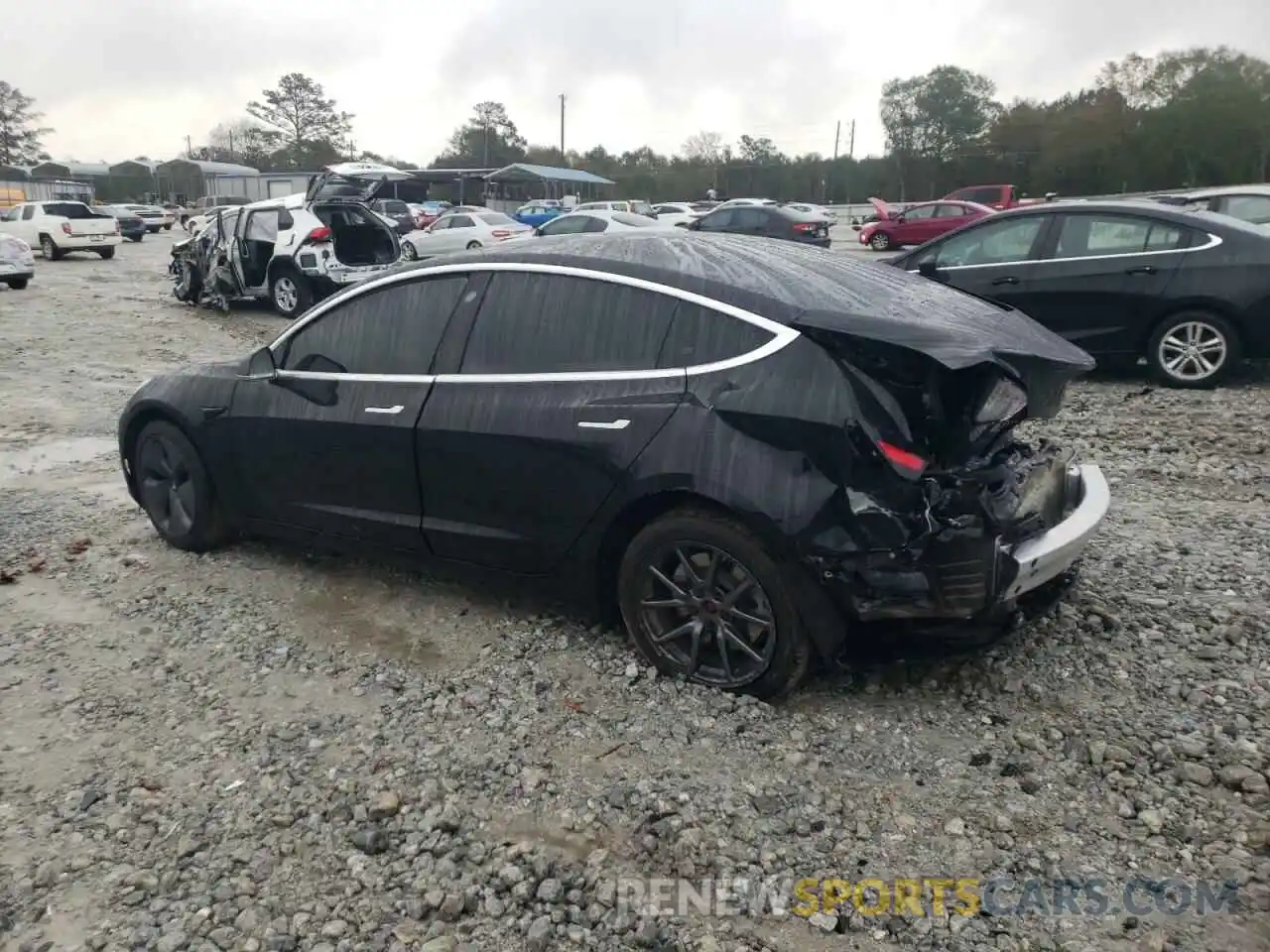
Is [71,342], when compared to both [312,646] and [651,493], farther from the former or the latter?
[651,493]

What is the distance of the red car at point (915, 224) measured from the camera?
28203mm

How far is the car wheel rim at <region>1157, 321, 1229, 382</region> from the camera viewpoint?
771 centimetres

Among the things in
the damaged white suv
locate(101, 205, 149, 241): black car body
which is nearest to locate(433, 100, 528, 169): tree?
locate(101, 205, 149, 241): black car body

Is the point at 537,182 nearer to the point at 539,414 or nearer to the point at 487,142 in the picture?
the point at 487,142

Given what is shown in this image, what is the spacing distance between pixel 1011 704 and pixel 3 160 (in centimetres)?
8720

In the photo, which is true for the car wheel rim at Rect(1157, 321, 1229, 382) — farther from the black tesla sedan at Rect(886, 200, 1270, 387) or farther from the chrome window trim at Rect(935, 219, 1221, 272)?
the chrome window trim at Rect(935, 219, 1221, 272)

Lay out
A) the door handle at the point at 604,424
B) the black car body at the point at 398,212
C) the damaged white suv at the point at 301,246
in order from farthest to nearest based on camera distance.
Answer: the black car body at the point at 398,212 < the damaged white suv at the point at 301,246 < the door handle at the point at 604,424

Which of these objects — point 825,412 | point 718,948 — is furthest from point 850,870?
point 825,412

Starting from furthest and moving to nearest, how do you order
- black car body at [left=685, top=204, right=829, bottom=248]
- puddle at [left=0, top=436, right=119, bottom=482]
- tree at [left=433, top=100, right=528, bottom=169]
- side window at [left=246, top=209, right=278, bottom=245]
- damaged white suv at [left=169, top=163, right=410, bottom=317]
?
tree at [left=433, top=100, right=528, bottom=169]
black car body at [left=685, top=204, right=829, bottom=248]
side window at [left=246, top=209, right=278, bottom=245]
damaged white suv at [left=169, top=163, right=410, bottom=317]
puddle at [left=0, top=436, right=119, bottom=482]

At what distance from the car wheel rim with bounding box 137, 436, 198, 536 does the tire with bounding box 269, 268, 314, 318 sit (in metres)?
9.62

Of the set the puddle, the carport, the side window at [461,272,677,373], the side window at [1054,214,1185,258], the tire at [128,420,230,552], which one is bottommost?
the puddle

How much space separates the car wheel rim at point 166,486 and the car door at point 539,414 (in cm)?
170

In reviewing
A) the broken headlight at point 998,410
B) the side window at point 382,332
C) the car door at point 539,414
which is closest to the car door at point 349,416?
the side window at point 382,332

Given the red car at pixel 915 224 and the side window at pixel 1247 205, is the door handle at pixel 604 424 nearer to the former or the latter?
the side window at pixel 1247 205
